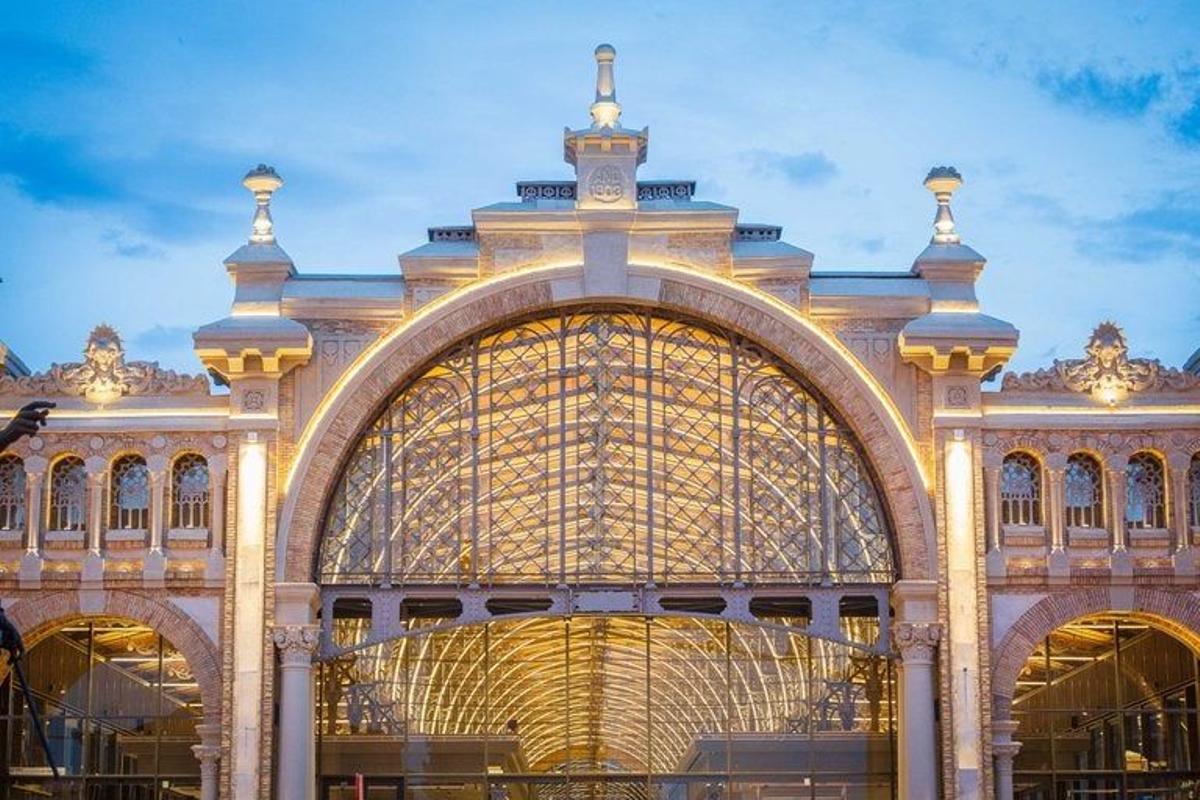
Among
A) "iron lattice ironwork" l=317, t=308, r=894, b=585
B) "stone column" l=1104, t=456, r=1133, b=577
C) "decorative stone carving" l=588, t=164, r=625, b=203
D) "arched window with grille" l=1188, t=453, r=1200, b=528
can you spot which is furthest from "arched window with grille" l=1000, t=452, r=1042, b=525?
"decorative stone carving" l=588, t=164, r=625, b=203

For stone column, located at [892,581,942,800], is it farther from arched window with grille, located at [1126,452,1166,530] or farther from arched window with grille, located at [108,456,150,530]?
arched window with grille, located at [108,456,150,530]

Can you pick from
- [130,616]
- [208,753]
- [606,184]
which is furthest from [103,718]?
[606,184]

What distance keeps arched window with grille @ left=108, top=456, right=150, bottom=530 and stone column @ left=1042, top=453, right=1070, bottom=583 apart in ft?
49.9

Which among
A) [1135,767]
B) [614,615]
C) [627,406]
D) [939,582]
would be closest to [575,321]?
[627,406]

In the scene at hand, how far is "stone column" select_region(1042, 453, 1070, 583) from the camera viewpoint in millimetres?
40875

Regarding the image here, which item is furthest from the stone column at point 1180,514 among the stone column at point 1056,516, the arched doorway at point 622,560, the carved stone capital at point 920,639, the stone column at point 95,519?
the stone column at point 95,519

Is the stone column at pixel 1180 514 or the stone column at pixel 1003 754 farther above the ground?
the stone column at pixel 1180 514

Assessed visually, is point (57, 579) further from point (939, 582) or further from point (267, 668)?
point (939, 582)

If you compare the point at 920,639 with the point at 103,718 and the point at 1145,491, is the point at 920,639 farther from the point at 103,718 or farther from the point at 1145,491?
the point at 103,718

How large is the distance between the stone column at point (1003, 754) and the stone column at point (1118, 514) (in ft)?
10.7

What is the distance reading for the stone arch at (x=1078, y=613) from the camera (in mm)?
40625

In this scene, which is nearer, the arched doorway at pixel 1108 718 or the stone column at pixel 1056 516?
the stone column at pixel 1056 516

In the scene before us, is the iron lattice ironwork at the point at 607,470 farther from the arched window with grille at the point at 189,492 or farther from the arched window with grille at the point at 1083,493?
the arched window with grille at the point at 1083,493

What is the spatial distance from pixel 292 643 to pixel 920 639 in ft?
33.9
